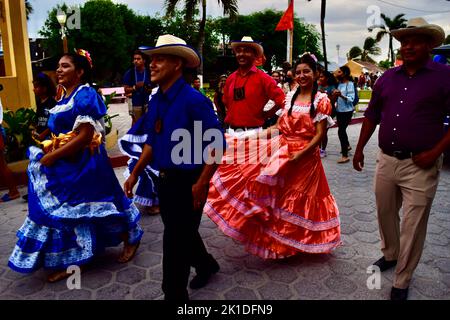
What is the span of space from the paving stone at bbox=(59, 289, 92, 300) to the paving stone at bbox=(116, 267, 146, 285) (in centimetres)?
30

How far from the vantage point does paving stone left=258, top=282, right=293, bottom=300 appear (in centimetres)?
328

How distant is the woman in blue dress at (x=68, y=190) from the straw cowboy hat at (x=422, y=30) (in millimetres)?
2503

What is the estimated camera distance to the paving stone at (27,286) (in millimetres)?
3426

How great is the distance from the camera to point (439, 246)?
13.9 feet

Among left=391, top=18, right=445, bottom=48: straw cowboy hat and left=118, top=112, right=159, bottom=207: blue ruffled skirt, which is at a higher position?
left=391, top=18, right=445, bottom=48: straw cowboy hat

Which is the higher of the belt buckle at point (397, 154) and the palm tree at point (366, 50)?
the palm tree at point (366, 50)

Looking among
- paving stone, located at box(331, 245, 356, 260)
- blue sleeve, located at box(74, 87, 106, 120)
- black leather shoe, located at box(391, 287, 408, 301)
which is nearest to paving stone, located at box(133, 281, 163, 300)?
blue sleeve, located at box(74, 87, 106, 120)

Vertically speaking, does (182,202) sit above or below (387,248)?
above

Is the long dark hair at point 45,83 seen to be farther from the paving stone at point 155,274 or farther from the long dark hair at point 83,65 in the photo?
the paving stone at point 155,274

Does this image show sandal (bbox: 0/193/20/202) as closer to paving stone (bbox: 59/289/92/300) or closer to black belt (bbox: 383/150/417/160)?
paving stone (bbox: 59/289/92/300)

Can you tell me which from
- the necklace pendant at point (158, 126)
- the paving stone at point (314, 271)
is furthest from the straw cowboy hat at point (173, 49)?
the paving stone at point (314, 271)
